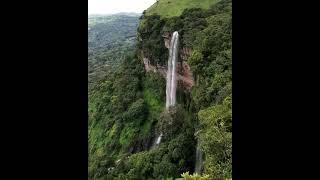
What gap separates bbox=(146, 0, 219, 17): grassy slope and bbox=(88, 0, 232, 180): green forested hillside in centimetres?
14

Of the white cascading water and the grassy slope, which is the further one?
the grassy slope

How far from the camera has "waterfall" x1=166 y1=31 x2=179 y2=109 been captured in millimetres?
20003

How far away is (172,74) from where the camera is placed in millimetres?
20297

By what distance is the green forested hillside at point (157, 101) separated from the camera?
16859 mm

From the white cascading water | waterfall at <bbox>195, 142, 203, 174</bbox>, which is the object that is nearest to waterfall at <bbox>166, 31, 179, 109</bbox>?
the white cascading water

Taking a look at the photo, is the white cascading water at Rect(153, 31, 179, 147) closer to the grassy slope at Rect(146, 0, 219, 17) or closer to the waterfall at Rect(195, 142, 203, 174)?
the grassy slope at Rect(146, 0, 219, 17)

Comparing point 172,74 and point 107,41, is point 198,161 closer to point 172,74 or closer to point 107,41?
point 172,74

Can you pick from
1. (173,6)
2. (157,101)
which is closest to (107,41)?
(173,6)

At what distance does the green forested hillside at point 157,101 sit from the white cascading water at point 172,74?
34cm

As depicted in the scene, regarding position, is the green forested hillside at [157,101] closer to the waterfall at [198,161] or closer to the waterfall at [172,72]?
the waterfall at [198,161]
